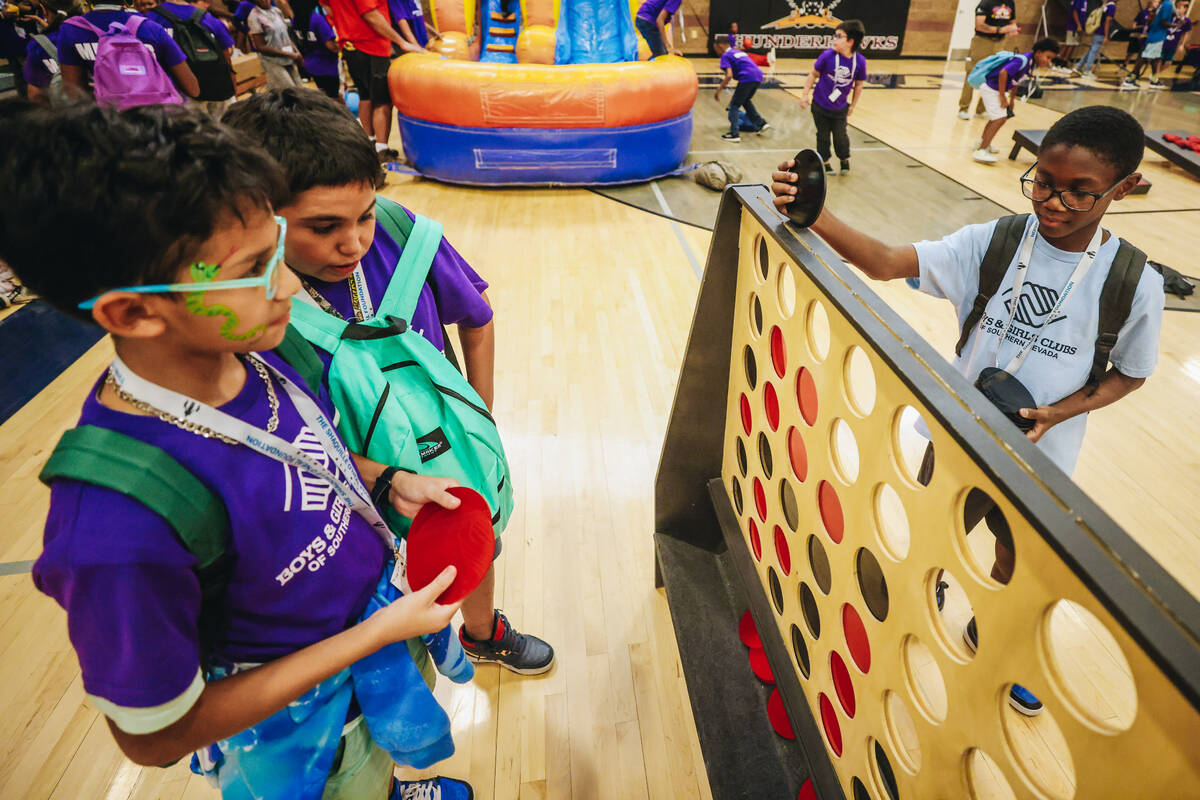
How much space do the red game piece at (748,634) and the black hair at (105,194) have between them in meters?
1.53

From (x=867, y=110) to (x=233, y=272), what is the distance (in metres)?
9.51

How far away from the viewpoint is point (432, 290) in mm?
1290

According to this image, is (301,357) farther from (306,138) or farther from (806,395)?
(806,395)

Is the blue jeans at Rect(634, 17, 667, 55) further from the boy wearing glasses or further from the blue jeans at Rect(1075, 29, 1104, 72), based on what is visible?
the blue jeans at Rect(1075, 29, 1104, 72)

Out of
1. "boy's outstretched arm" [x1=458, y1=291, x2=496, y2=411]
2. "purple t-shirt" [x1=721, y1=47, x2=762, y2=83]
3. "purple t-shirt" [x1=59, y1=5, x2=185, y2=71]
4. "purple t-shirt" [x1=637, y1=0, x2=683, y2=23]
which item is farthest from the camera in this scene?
"purple t-shirt" [x1=721, y1=47, x2=762, y2=83]

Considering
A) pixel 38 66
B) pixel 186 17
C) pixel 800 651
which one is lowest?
pixel 800 651

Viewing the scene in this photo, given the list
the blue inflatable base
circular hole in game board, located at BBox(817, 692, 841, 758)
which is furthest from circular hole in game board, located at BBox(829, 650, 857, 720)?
the blue inflatable base

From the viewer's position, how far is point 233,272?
70 cm

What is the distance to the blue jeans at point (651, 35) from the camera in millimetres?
6328

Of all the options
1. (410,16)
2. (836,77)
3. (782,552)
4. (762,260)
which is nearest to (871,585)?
(782,552)

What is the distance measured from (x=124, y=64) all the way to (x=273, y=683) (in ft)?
12.9

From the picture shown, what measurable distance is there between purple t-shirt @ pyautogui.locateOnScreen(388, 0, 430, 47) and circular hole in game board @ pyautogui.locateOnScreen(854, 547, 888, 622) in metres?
6.13

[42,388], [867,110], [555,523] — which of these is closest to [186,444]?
[555,523]

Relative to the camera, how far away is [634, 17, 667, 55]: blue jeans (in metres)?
6.33
